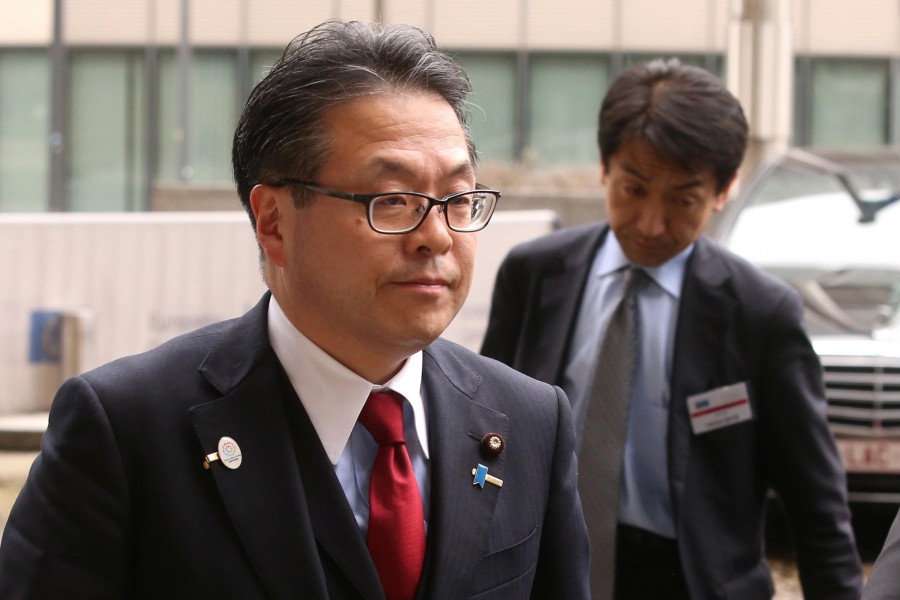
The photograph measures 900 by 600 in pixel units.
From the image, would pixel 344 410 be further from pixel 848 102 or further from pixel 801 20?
pixel 848 102

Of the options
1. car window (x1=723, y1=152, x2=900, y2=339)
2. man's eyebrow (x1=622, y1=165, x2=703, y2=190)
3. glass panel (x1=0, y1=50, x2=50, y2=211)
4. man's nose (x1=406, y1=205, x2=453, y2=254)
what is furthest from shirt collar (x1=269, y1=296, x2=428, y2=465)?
glass panel (x1=0, y1=50, x2=50, y2=211)

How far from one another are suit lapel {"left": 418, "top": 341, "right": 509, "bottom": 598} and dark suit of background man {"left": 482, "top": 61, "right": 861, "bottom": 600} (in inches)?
52.6

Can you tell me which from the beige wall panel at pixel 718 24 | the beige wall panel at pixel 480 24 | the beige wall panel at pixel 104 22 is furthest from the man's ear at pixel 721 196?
the beige wall panel at pixel 104 22

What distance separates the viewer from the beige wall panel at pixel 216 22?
83.3 feet

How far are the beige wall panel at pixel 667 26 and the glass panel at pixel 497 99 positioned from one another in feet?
6.48

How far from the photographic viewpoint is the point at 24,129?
2580cm

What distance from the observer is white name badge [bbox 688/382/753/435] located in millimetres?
3799

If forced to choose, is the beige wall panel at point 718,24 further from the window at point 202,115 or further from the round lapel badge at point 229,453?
the round lapel badge at point 229,453

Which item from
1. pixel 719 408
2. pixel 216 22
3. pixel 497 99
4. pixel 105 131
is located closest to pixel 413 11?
pixel 497 99

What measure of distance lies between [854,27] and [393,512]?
A: 23.6 m

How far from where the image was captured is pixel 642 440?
388cm

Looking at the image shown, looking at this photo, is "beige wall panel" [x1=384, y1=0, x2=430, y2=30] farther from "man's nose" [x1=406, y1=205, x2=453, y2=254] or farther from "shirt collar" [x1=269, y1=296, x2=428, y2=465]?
"man's nose" [x1=406, y1=205, x2=453, y2=254]

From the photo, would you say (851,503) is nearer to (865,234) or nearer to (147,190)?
(865,234)

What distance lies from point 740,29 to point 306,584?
13337 millimetres
